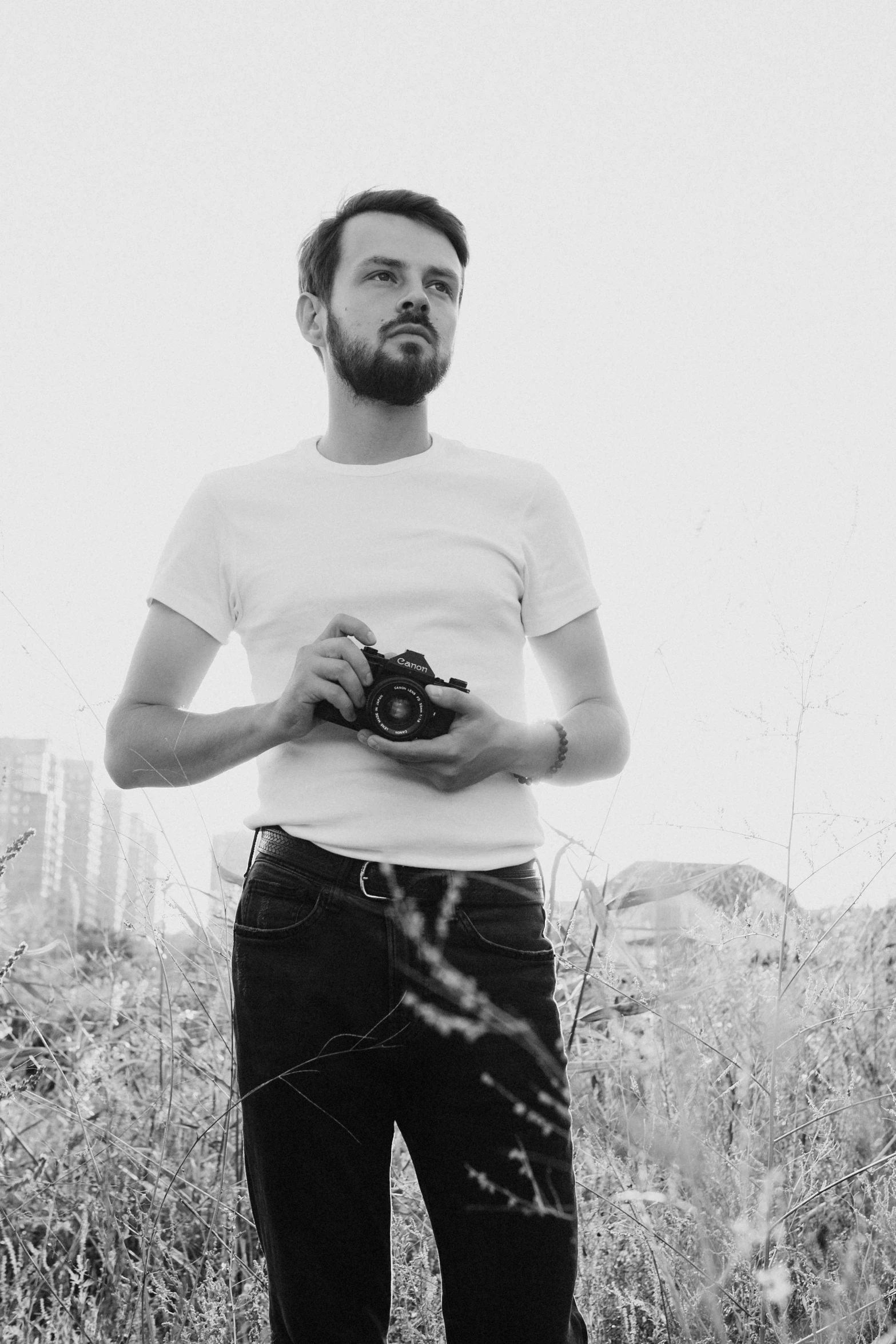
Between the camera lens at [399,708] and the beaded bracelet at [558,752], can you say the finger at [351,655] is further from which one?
the beaded bracelet at [558,752]

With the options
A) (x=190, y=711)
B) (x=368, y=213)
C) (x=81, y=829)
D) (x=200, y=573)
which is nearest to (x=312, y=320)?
(x=368, y=213)

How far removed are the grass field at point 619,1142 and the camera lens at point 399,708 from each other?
0.45m

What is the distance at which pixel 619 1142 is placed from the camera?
6.70ft

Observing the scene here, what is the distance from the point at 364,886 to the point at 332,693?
227 mm

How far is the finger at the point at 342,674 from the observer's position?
4.10 feet

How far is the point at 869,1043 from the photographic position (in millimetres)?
2232

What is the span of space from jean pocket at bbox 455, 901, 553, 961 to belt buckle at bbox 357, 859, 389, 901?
9cm

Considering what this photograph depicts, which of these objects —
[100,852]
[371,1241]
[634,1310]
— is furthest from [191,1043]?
[371,1241]

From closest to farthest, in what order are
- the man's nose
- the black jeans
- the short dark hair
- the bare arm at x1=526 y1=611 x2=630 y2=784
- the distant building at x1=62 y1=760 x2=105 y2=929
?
1. the black jeans
2. the bare arm at x1=526 y1=611 x2=630 y2=784
3. the man's nose
4. the short dark hair
5. the distant building at x1=62 y1=760 x2=105 y2=929

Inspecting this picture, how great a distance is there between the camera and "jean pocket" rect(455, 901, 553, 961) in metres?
1.23

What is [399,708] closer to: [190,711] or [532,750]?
[532,750]

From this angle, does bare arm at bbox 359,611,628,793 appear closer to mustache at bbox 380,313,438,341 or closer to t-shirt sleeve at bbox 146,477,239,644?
t-shirt sleeve at bbox 146,477,239,644

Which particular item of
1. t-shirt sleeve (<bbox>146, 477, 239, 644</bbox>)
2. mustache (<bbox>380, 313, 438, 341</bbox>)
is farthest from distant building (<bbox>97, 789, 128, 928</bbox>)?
mustache (<bbox>380, 313, 438, 341</bbox>)

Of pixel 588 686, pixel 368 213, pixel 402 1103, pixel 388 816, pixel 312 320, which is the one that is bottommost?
pixel 402 1103
